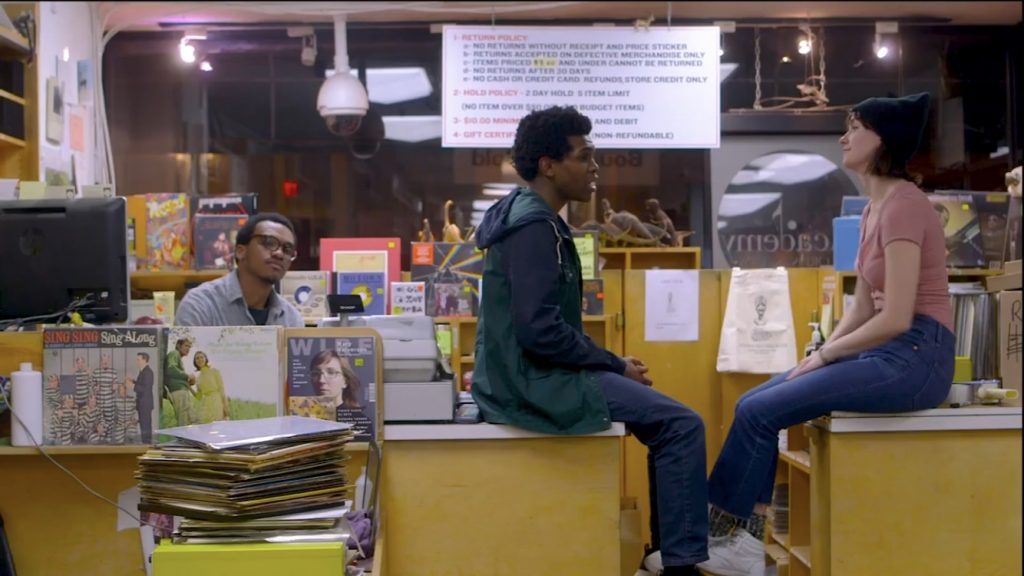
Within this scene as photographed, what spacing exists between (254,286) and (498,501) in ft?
4.75

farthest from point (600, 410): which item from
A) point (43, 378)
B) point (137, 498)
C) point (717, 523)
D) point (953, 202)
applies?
point (953, 202)

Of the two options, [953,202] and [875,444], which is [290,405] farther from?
[953,202]

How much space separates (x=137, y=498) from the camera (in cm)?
286

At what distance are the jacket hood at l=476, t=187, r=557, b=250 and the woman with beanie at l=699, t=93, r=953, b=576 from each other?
781 millimetres

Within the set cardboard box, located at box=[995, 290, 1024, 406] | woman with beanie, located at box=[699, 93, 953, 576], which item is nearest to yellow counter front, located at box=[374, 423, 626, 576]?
woman with beanie, located at box=[699, 93, 953, 576]

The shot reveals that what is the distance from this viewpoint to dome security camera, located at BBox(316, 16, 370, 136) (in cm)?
576

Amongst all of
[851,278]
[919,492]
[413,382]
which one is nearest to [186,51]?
[851,278]

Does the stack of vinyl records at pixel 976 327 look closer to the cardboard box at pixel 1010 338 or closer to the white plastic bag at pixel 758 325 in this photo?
the cardboard box at pixel 1010 338

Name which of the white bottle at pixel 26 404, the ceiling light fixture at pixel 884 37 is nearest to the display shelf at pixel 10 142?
the white bottle at pixel 26 404

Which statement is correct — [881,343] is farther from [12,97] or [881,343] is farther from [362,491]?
[12,97]

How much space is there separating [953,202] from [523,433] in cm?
309

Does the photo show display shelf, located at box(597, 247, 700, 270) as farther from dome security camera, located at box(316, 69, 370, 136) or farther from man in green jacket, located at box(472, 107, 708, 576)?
man in green jacket, located at box(472, 107, 708, 576)

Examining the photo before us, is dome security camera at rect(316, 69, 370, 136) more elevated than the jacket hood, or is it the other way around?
dome security camera at rect(316, 69, 370, 136)

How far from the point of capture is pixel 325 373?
2.76 meters
